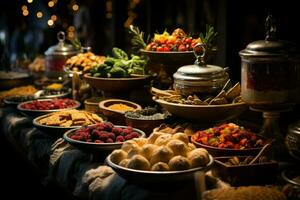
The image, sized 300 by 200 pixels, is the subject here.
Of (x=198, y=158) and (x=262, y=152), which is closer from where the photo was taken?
(x=198, y=158)

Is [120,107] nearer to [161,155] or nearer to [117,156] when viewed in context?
[117,156]

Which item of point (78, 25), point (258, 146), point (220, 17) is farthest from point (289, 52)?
point (78, 25)

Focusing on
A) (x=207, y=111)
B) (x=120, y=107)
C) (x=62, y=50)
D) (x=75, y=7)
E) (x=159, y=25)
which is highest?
(x=75, y=7)

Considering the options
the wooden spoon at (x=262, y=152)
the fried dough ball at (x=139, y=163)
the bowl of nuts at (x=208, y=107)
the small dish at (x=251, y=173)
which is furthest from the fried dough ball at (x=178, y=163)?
the bowl of nuts at (x=208, y=107)

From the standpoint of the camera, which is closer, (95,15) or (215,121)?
(215,121)

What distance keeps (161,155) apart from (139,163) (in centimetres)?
12

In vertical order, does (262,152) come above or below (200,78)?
below

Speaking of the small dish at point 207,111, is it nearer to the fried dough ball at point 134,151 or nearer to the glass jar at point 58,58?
the fried dough ball at point 134,151

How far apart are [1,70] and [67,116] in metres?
3.29

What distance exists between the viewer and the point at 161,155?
2.28 meters

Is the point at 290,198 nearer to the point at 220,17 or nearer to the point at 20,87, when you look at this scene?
the point at 220,17

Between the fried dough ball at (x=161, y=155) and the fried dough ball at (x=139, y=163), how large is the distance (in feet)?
0.13

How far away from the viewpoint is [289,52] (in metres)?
2.69

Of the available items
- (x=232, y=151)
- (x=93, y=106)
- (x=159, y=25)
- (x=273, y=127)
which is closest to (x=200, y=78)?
(x=273, y=127)
